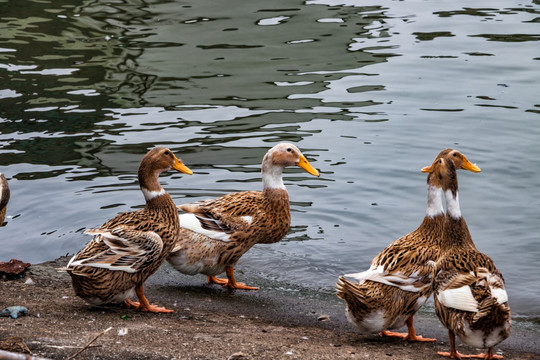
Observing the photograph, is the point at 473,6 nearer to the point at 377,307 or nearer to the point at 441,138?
the point at 441,138

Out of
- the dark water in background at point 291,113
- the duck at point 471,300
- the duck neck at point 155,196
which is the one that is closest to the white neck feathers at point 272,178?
the dark water in background at point 291,113

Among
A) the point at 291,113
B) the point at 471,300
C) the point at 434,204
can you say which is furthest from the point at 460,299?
the point at 291,113

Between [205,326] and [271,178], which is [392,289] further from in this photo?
[271,178]

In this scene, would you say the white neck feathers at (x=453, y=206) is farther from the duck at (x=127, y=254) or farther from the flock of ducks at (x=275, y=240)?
the duck at (x=127, y=254)

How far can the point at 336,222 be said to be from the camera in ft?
36.0

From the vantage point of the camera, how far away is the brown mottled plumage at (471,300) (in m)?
6.55

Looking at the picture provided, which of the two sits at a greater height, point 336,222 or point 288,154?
point 288,154

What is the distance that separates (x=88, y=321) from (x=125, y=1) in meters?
14.0

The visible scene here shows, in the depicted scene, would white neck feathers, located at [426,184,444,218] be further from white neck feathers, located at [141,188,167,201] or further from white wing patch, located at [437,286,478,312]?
white neck feathers, located at [141,188,167,201]

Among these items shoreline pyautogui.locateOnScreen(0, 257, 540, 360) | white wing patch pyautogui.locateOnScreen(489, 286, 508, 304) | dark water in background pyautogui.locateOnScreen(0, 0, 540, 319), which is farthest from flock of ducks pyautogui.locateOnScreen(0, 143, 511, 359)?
dark water in background pyautogui.locateOnScreen(0, 0, 540, 319)

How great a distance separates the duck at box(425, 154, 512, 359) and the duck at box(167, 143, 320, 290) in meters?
2.15

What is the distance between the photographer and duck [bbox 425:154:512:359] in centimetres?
655

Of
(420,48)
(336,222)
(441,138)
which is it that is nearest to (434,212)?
(336,222)

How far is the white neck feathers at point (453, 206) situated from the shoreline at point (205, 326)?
1.04 meters
